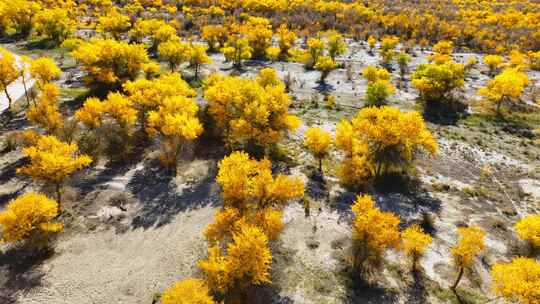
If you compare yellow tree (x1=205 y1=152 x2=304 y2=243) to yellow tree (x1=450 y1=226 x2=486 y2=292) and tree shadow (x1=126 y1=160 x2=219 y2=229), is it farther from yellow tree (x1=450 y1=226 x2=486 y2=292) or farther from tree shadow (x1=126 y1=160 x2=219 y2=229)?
yellow tree (x1=450 y1=226 x2=486 y2=292)

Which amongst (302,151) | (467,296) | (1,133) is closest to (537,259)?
(467,296)

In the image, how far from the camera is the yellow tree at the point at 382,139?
4559 cm

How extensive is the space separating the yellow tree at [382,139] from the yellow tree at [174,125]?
19.6m

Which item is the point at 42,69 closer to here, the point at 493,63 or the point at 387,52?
the point at 387,52

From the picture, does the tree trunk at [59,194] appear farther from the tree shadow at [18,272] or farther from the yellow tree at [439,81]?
the yellow tree at [439,81]

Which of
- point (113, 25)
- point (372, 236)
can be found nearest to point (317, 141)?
point (372, 236)

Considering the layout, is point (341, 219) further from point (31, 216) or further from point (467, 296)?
point (31, 216)

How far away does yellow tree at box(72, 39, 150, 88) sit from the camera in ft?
216

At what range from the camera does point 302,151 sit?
5409 centimetres

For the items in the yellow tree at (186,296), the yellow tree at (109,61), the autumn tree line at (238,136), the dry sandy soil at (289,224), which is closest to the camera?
the yellow tree at (186,296)

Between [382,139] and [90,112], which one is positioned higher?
[90,112]

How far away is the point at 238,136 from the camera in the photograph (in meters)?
48.2

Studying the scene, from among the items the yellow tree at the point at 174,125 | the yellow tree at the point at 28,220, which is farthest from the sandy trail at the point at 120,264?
the yellow tree at the point at 174,125

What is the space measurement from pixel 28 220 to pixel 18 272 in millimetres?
4742
